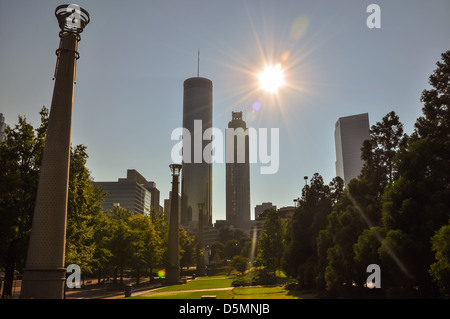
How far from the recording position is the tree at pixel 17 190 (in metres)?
22.5

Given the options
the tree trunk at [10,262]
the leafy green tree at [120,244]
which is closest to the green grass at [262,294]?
the leafy green tree at [120,244]

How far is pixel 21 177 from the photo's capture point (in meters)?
24.9

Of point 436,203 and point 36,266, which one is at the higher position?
point 436,203

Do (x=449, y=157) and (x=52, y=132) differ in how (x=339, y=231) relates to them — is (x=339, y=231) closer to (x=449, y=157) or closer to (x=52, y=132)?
(x=449, y=157)

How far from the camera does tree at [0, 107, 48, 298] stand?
22.5m

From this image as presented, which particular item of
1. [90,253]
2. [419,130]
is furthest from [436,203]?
[90,253]

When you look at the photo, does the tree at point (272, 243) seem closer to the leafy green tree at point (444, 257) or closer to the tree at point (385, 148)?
the tree at point (385, 148)

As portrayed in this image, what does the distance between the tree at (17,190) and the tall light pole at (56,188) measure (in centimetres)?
538

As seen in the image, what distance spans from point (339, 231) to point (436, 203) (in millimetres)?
10523

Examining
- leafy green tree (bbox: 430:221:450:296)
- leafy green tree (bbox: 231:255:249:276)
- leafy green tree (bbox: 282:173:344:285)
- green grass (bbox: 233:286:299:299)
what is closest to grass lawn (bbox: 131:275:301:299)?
green grass (bbox: 233:286:299:299)

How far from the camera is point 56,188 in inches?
750

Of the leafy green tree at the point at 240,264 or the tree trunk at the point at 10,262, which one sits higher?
the tree trunk at the point at 10,262

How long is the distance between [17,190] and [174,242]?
1410 inches
